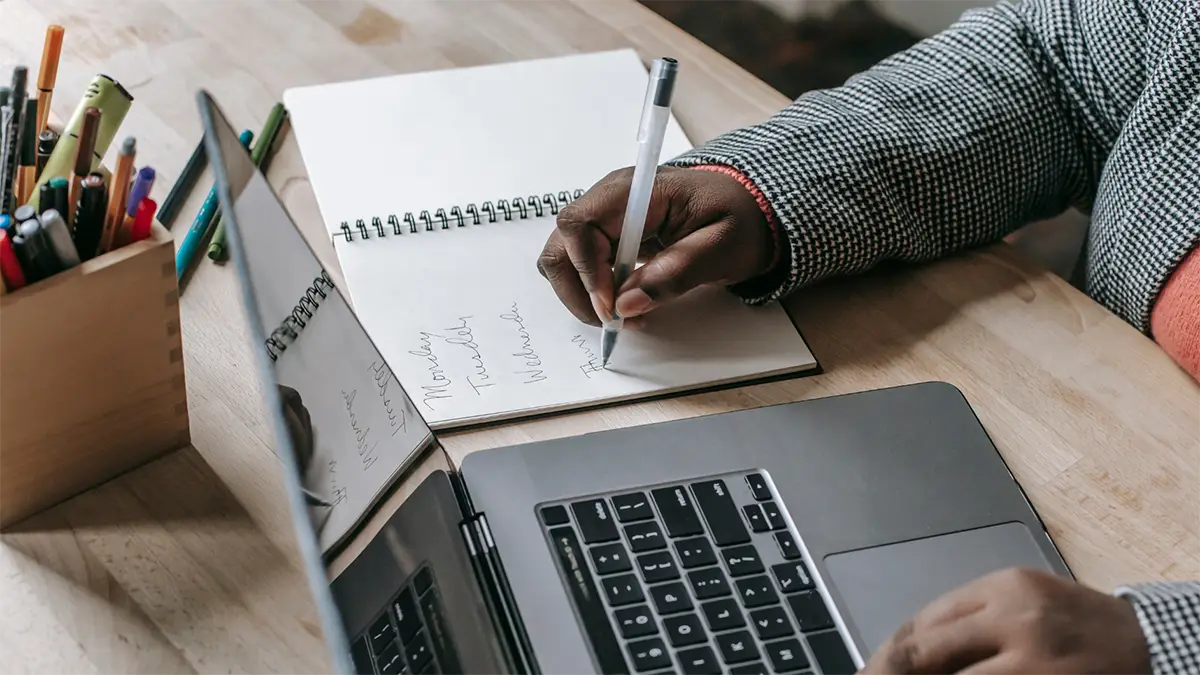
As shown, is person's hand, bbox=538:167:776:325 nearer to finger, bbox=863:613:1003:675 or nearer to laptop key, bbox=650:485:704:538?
laptop key, bbox=650:485:704:538

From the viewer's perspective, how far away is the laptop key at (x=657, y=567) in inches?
21.5

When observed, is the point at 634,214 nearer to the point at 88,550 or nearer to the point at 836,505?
the point at 836,505

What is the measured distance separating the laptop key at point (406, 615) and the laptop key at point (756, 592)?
0.16m

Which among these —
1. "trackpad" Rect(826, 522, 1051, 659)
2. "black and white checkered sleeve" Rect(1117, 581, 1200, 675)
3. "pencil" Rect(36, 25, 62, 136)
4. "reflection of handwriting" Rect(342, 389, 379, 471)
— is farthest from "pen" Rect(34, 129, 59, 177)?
"black and white checkered sleeve" Rect(1117, 581, 1200, 675)

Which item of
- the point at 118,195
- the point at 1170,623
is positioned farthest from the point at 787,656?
the point at 118,195

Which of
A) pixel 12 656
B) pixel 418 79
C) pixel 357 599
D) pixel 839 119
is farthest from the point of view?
pixel 418 79

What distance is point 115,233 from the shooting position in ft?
1.74

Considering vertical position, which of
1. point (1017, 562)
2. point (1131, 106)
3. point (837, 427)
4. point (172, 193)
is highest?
point (172, 193)

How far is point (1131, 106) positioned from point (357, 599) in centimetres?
64

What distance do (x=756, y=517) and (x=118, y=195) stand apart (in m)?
0.34

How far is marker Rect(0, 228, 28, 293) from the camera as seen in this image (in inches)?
19.2

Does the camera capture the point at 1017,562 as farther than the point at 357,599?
Yes

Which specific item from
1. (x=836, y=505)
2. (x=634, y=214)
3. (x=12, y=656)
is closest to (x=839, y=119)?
(x=634, y=214)

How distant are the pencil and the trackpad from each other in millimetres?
450
